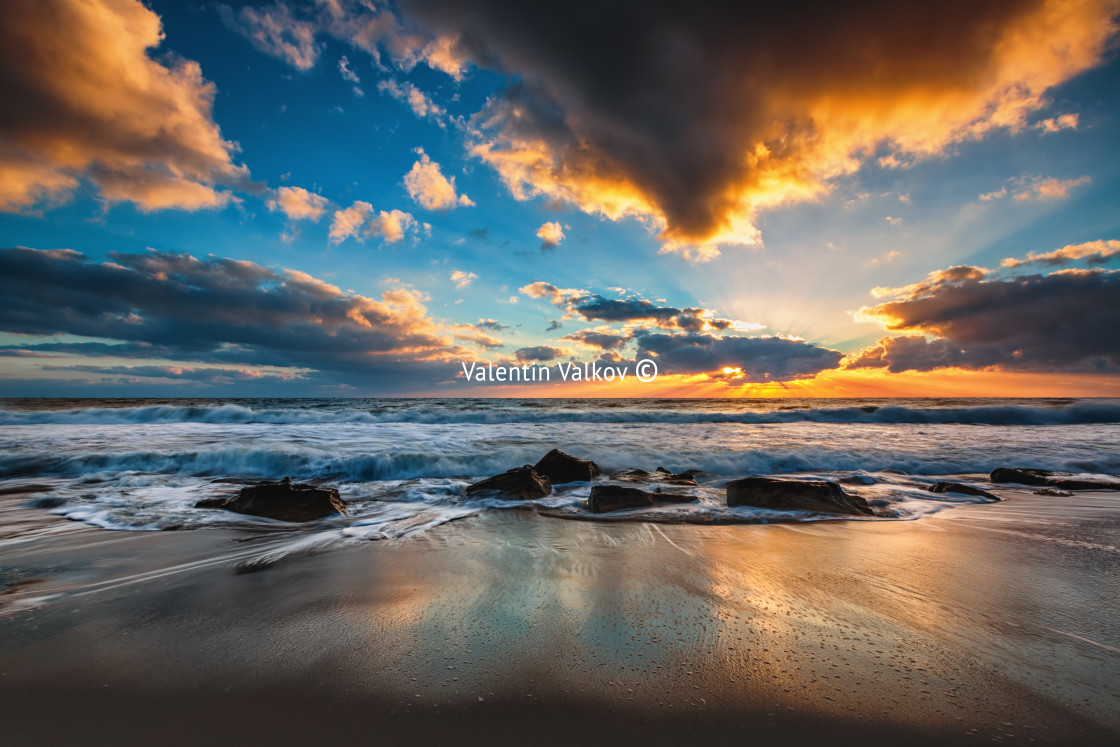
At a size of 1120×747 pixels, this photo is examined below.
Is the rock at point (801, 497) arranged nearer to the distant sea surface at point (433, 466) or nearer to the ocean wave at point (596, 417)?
the distant sea surface at point (433, 466)

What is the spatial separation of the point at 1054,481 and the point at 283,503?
11929 mm

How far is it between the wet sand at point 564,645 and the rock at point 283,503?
133cm

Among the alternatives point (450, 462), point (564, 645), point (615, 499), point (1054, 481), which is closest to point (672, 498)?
point (615, 499)

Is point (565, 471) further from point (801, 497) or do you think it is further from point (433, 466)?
point (801, 497)

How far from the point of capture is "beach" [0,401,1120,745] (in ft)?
4.92

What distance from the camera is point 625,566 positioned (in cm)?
322

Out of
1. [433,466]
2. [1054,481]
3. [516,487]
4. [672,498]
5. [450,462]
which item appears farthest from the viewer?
[450,462]

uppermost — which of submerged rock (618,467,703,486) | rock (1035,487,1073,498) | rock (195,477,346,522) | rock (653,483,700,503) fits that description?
rock (195,477,346,522)

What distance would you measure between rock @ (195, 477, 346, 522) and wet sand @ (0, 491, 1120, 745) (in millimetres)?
1329

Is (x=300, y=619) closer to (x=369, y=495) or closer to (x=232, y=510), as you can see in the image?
(x=232, y=510)

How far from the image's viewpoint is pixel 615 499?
5.45 m

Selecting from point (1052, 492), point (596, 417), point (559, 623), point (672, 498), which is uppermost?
point (596, 417)

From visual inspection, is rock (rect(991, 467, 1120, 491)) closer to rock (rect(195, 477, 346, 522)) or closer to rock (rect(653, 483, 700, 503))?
rock (rect(653, 483, 700, 503))

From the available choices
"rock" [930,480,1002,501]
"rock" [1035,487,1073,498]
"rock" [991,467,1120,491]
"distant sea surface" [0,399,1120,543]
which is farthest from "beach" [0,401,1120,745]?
"rock" [991,467,1120,491]
